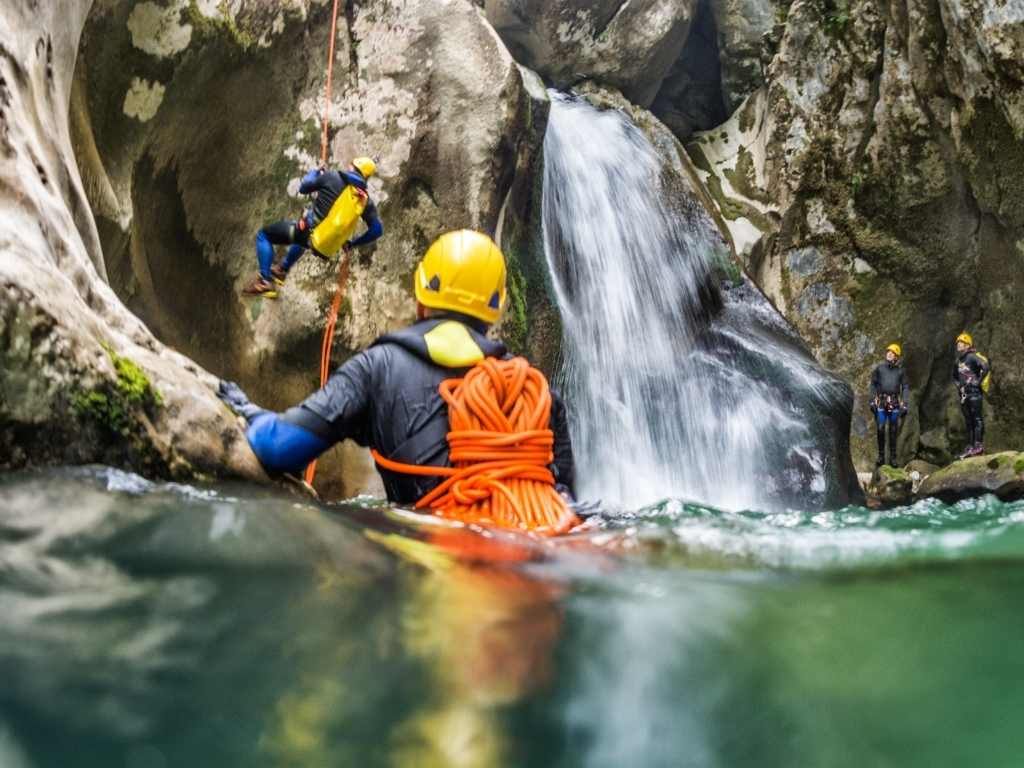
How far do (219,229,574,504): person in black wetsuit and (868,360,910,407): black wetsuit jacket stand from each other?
11220 millimetres

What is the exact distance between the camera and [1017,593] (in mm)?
1939

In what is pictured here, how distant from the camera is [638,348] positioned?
382 inches

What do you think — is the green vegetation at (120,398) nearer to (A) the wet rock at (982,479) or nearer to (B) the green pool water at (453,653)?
(B) the green pool water at (453,653)

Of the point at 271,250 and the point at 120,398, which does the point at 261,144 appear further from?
the point at 120,398

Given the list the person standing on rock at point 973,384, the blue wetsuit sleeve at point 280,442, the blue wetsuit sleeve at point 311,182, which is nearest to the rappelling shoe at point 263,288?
the blue wetsuit sleeve at point 311,182

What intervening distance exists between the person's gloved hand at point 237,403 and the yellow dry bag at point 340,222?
3.11 m

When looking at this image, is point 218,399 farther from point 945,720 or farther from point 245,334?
point 245,334

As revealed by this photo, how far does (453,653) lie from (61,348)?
149 cm

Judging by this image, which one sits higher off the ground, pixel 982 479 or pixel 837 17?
pixel 837 17

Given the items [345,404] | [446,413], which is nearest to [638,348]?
[446,413]

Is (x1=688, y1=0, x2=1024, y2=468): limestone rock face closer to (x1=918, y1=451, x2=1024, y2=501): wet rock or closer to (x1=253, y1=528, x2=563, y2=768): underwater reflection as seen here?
(x1=918, y1=451, x2=1024, y2=501): wet rock

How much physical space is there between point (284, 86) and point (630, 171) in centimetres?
514

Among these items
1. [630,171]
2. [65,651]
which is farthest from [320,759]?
[630,171]

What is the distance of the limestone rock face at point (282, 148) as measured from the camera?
21.2 feet
